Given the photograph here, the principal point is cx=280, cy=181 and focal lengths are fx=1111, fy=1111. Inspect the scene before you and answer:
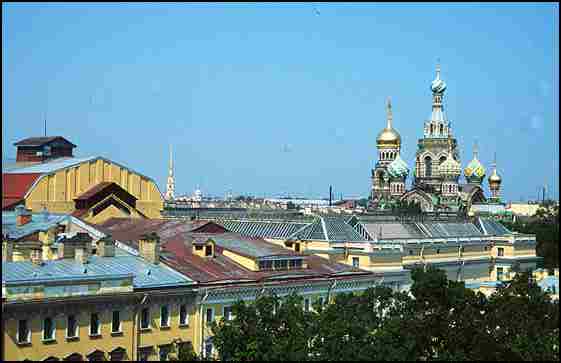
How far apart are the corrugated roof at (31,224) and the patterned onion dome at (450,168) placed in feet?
333

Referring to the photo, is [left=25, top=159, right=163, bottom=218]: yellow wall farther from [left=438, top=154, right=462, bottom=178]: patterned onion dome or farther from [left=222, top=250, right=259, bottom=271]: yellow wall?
[left=438, top=154, right=462, bottom=178]: patterned onion dome

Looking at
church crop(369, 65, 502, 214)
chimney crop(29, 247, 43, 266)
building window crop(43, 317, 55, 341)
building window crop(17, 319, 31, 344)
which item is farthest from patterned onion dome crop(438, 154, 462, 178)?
building window crop(17, 319, 31, 344)

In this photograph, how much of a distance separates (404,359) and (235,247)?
20.3 metres

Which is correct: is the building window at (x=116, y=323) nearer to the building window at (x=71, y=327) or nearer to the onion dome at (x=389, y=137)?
the building window at (x=71, y=327)

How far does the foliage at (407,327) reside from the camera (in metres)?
36.6

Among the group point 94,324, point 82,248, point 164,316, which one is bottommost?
point 164,316

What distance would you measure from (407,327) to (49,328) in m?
12.8

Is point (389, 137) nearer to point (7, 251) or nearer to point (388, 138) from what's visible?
point (388, 138)

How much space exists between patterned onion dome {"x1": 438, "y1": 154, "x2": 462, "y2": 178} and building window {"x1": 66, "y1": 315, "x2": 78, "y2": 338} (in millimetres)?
119209

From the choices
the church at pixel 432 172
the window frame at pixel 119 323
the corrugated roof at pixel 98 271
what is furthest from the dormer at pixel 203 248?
the church at pixel 432 172

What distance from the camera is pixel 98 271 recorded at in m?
43.0

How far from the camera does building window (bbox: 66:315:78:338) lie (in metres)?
40.2

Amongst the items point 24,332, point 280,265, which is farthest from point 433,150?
point 24,332

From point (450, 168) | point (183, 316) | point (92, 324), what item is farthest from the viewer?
point (450, 168)
